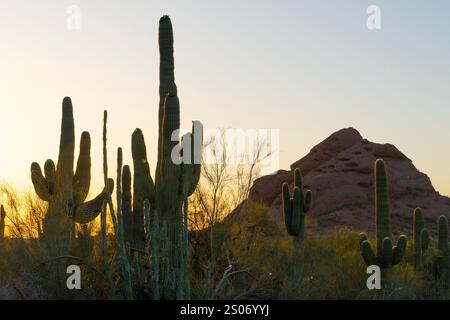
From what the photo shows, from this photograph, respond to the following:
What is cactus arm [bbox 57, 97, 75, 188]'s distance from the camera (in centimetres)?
2007

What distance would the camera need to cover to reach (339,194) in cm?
5272

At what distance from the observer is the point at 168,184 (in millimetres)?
14570

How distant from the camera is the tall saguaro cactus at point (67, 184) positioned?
18.7 metres

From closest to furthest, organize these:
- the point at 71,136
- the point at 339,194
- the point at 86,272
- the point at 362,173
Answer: the point at 86,272 < the point at 71,136 < the point at 339,194 < the point at 362,173

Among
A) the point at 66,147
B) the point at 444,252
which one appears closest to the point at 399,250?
the point at 444,252

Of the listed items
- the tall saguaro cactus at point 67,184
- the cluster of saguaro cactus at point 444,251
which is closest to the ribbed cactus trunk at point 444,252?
the cluster of saguaro cactus at point 444,251

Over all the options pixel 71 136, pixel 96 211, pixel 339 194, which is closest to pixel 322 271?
pixel 96 211

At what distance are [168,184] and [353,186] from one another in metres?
41.2

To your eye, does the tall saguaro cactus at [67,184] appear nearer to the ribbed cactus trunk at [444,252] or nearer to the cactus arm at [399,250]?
the cactus arm at [399,250]

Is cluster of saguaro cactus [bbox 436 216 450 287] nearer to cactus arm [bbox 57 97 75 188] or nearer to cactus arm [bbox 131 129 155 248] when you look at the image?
cactus arm [bbox 131 129 155 248]

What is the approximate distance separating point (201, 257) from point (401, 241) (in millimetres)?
5974

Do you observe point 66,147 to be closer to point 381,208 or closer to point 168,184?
point 168,184
